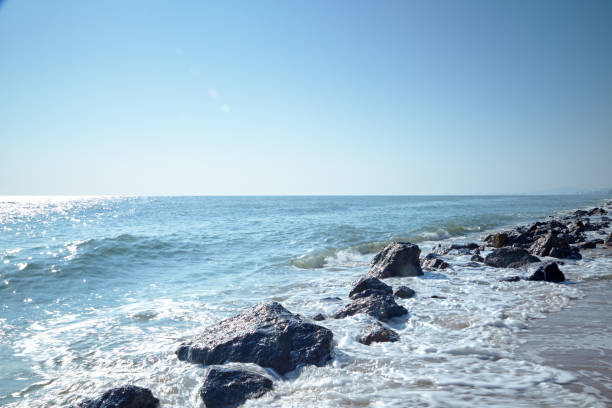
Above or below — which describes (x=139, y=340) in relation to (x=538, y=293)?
below

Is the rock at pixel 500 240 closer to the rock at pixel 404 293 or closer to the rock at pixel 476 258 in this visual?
the rock at pixel 476 258

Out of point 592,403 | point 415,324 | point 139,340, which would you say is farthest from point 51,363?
point 592,403

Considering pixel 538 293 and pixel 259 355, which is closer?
pixel 259 355

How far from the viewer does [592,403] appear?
3340mm

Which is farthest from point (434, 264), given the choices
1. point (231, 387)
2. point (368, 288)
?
point (231, 387)

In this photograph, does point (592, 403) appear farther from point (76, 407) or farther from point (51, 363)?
point (51, 363)

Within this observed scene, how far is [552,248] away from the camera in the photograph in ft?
40.5

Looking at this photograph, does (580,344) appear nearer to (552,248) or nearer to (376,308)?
(376,308)

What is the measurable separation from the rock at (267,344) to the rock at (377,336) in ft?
2.34

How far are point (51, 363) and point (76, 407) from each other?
8.36ft

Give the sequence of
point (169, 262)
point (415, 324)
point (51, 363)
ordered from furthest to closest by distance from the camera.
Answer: point (169, 262)
point (415, 324)
point (51, 363)

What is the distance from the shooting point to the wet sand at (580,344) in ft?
12.5

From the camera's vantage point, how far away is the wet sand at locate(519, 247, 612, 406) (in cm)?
379

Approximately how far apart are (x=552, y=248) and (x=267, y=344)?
12.5 meters
